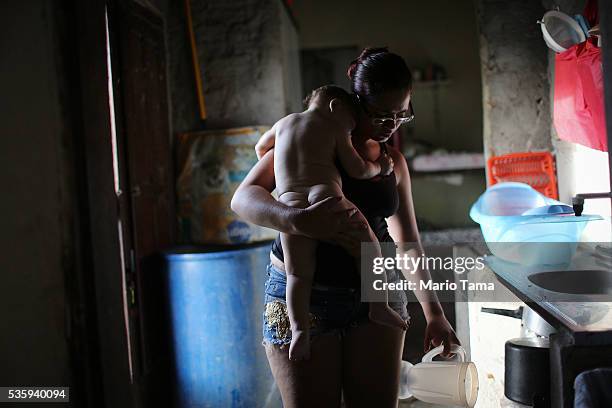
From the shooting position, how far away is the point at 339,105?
4.77 feet

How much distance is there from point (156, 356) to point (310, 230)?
75.9 inches

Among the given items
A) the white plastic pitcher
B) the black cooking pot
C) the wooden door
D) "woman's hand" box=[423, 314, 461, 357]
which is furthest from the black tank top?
the wooden door

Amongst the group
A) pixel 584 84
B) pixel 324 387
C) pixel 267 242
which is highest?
pixel 584 84

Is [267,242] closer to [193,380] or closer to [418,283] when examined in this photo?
[193,380]

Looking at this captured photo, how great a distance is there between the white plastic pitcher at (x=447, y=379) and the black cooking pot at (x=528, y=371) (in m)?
0.21

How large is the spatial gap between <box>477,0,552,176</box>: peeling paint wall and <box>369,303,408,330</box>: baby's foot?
6.95ft

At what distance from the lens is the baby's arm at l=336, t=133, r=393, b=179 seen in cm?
141

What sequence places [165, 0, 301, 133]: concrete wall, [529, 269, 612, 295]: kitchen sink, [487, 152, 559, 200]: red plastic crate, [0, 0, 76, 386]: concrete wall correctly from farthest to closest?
1. [165, 0, 301, 133]: concrete wall
2. [487, 152, 559, 200]: red plastic crate
3. [0, 0, 76, 386]: concrete wall
4. [529, 269, 612, 295]: kitchen sink

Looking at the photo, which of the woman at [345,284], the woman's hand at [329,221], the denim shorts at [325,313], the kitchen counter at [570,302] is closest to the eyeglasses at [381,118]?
the woman at [345,284]

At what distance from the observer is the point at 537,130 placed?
3.18 m

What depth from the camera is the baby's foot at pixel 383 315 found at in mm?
1346

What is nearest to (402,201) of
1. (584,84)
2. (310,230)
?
(310,230)

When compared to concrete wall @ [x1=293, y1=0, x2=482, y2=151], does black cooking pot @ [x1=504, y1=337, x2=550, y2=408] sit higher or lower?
lower

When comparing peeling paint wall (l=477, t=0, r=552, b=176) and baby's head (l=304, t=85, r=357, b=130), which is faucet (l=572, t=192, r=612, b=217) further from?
peeling paint wall (l=477, t=0, r=552, b=176)
